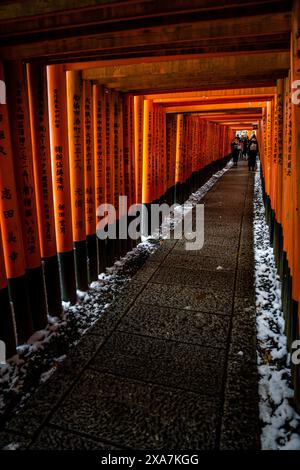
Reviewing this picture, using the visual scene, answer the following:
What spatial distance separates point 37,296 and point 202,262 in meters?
3.85

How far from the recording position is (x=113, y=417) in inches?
123

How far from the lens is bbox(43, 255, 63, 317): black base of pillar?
4895mm

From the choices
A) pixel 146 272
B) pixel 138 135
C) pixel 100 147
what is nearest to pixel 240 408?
pixel 146 272

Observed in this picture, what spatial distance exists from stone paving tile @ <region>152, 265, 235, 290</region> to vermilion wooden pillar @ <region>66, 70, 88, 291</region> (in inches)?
56.4

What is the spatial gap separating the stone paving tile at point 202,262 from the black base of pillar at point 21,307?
3.41 metres

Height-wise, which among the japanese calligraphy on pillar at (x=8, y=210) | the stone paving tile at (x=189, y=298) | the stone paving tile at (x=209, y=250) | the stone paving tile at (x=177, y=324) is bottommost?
the stone paving tile at (x=177, y=324)

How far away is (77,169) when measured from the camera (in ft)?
18.0

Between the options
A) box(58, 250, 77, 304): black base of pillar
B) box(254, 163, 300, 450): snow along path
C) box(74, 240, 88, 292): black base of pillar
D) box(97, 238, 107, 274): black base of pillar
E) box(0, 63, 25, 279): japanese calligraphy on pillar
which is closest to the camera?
box(254, 163, 300, 450): snow along path

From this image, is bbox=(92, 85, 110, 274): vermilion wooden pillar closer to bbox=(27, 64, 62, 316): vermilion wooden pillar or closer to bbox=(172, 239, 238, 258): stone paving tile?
bbox=(27, 64, 62, 316): vermilion wooden pillar

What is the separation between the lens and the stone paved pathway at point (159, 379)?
9.66 ft

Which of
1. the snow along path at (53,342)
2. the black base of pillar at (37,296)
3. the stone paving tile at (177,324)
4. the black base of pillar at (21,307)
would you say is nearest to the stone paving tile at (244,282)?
the stone paving tile at (177,324)

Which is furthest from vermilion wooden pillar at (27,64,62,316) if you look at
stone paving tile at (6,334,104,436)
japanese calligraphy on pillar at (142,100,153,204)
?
japanese calligraphy on pillar at (142,100,153,204)

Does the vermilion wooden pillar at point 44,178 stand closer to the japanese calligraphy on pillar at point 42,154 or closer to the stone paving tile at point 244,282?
the japanese calligraphy on pillar at point 42,154
